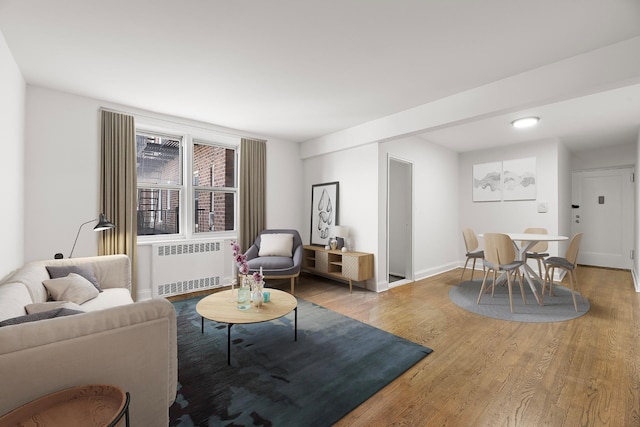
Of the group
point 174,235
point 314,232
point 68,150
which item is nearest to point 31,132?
point 68,150

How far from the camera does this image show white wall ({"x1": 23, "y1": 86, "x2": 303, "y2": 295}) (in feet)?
9.98

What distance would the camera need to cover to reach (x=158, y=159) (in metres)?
4.13

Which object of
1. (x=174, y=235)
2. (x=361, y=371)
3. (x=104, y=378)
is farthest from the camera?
(x=174, y=235)

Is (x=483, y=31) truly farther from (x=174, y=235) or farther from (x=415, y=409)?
(x=174, y=235)

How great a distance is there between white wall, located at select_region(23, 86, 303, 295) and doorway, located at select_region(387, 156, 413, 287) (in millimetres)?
4029

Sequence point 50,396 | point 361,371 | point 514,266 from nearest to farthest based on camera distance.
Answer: point 50,396 → point 361,371 → point 514,266

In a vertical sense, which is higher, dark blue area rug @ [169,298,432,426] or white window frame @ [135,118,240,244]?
white window frame @ [135,118,240,244]

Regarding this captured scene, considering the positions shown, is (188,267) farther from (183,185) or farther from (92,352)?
(92,352)

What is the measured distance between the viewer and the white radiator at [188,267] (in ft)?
12.6

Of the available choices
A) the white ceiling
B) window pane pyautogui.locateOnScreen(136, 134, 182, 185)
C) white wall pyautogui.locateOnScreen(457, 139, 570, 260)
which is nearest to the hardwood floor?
white wall pyautogui.locateOnScreen(457, 139, 570, 260)

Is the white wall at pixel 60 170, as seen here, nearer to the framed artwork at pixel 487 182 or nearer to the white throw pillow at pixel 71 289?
the white throw pillow at pixel 71 289

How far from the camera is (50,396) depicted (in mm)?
1080

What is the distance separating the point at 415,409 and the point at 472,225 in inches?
198

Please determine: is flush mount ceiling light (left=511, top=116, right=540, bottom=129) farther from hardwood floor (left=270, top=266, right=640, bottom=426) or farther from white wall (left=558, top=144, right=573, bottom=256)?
hardwood floor (left=270, top=266, right=640, bottom=426)
